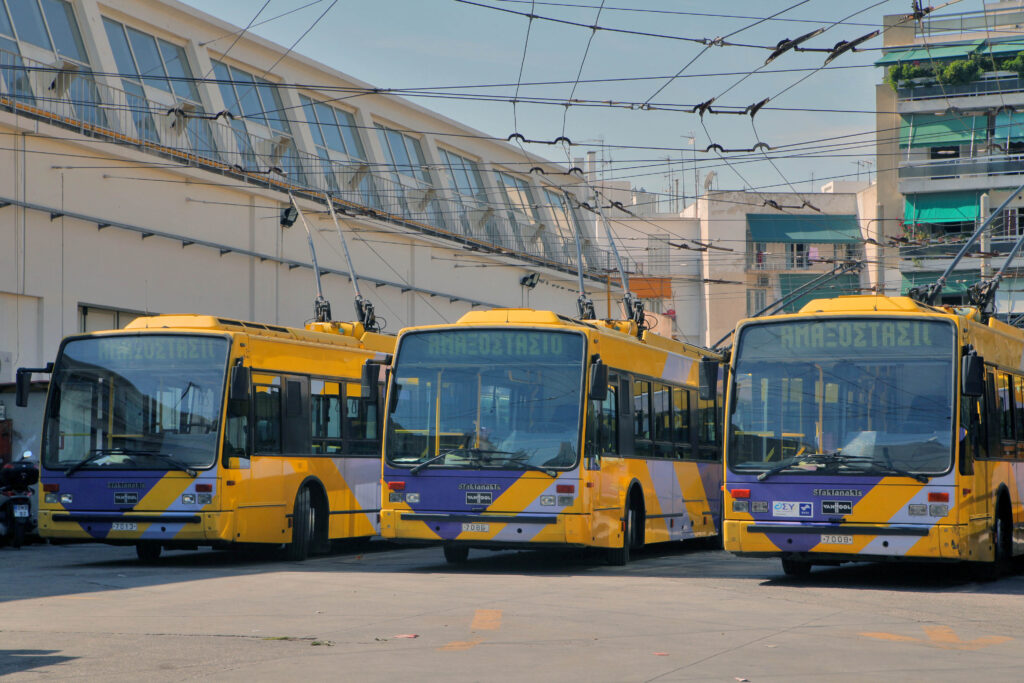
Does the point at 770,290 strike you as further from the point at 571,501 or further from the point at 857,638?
the point at 857,638

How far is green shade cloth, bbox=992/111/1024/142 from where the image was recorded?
50.8 meters

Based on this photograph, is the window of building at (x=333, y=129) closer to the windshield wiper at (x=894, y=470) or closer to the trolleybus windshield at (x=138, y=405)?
the trolleybus windshield at (x=138, y=405)

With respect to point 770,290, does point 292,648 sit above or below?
below

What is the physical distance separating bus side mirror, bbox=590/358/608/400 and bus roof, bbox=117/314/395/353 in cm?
418

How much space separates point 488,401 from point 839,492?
3891mm

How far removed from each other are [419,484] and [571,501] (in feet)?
5.44

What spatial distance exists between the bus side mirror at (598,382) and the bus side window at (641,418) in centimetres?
214

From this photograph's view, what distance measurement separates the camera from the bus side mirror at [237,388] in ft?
54.0

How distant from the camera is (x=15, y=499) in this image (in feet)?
64.2

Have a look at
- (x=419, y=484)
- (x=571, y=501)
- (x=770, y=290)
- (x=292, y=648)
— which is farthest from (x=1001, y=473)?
(x=770, y=290)

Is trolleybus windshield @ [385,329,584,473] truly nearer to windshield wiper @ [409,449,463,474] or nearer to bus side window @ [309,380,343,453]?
windshield wiper @ [409,449,463,474]

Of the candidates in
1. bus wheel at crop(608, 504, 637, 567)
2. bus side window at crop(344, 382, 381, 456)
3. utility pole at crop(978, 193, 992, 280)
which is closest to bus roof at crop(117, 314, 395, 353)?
bus side window at crop(344, 382, 381, 456)

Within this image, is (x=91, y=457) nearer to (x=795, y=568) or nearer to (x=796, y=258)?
(x=795, y=568)

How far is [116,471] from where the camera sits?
16516mm
